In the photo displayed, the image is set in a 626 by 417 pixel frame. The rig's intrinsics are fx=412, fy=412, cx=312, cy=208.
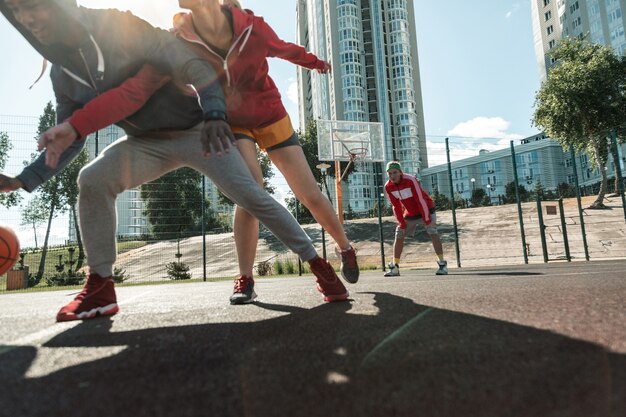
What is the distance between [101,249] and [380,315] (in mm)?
1369

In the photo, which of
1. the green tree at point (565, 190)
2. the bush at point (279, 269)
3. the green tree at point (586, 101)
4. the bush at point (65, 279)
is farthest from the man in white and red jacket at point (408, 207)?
the green tree at point (586, 101)

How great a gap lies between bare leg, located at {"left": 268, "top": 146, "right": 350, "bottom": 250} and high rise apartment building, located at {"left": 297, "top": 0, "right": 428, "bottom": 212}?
57498 millimetres

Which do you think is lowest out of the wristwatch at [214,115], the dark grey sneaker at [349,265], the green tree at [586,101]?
the dark grey sneaker at [349,265]

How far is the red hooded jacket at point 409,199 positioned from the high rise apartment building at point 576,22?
48.1m

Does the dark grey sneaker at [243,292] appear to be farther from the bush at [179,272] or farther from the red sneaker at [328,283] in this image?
the bush at [179,272]

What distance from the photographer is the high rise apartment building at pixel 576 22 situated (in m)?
47.8

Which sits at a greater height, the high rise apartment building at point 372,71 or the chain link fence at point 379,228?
the high rise apartment building at point 372,71

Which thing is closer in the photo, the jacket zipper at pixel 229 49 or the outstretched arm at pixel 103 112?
the outstretched arm at pixel 103 112

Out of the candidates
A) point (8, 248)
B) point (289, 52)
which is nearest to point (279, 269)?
point (8, 248)

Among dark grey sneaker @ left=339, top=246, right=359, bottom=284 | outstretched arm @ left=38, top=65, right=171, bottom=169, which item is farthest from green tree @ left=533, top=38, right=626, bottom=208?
outstretched arm @ left=38, top=65, right=171, bottom=169

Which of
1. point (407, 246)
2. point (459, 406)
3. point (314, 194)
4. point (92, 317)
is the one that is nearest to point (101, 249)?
point (92, 317)

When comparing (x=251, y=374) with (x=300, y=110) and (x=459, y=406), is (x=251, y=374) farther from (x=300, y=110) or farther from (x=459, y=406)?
(x=300, y=110)

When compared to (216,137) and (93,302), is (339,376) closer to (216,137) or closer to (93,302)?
(216,137)

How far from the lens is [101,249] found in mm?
2000
